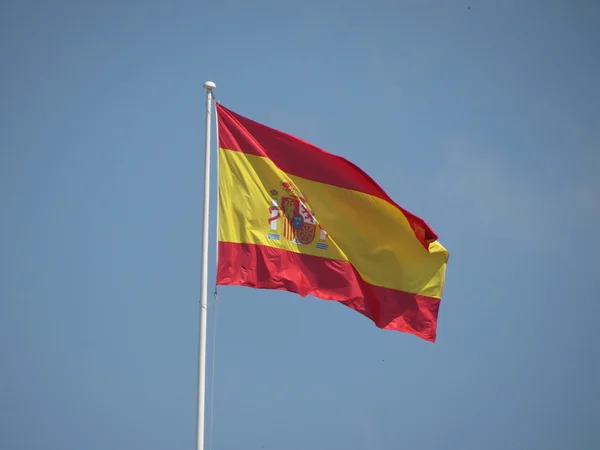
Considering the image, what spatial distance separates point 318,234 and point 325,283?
1.28 metres

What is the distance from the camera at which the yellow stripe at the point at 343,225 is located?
23875 millimetres

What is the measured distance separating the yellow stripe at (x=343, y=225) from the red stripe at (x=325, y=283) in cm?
22

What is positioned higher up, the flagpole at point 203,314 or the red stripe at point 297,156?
the red stripe at point 297,156

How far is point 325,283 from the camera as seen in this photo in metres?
24.8

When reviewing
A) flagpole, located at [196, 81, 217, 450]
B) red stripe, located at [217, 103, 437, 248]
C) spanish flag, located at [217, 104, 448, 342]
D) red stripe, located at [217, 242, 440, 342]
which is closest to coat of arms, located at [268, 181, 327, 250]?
spanish flag, located at [217, 104, 448, 342]

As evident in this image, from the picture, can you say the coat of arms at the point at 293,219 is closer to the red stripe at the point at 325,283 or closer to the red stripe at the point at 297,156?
the red stripe at the point at 325,283

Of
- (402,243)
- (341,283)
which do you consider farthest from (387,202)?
(341,283)

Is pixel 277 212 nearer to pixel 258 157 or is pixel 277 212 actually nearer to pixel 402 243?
pixel 258 157

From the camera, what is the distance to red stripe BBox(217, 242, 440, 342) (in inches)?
916

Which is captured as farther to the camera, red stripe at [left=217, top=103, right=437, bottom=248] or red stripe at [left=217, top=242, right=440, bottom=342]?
red stripe at [left=217, top=103, right=437, bottom=248]

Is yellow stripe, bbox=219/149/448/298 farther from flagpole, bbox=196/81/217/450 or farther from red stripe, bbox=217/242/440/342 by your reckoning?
flagpole, bbox=196/81/217/450

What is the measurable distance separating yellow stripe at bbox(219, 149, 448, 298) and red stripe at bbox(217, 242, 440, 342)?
0.71 ft

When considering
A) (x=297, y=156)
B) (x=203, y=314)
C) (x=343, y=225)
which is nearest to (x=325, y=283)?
(x=343, y=225)

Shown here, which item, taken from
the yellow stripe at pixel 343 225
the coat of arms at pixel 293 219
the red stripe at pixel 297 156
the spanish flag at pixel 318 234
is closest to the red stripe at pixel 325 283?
the spanish flag at pixel 318 234
